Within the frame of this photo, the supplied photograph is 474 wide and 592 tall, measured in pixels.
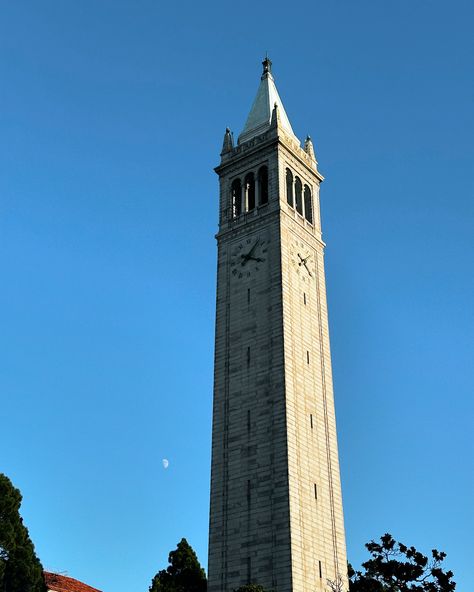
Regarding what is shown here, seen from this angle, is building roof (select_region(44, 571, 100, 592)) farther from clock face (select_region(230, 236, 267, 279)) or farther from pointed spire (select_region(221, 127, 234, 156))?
pointed spire (select_region(221, 127, 234, 156))

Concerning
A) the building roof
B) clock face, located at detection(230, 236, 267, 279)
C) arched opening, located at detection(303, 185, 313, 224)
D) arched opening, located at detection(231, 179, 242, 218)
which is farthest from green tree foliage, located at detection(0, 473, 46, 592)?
arched opening, located at detection(303, 185, 313, 224)

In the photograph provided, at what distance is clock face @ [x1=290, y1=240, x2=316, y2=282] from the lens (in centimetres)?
5400

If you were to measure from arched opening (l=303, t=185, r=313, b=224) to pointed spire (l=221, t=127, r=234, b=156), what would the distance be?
22.8 feet

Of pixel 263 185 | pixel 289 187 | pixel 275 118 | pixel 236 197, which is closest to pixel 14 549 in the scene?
A: pixel 236 197

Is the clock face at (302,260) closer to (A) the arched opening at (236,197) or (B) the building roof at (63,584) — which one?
(A) the arched opening at (236,197)

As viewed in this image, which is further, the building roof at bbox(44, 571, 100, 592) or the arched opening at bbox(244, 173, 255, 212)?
the arched opening at bbox(244, 173, 255, 212)

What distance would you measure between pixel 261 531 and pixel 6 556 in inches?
565

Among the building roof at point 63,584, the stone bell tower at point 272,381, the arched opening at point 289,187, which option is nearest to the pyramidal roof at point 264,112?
the stone bell tower at point 272,381

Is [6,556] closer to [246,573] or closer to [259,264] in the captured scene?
[246,573]

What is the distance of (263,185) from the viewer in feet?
190

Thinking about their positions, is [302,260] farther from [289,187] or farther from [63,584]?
[63,584]

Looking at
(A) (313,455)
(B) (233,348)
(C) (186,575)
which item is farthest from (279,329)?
(C) (186,575)

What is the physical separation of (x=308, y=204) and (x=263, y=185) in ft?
13.8

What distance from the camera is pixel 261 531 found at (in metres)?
43.1
